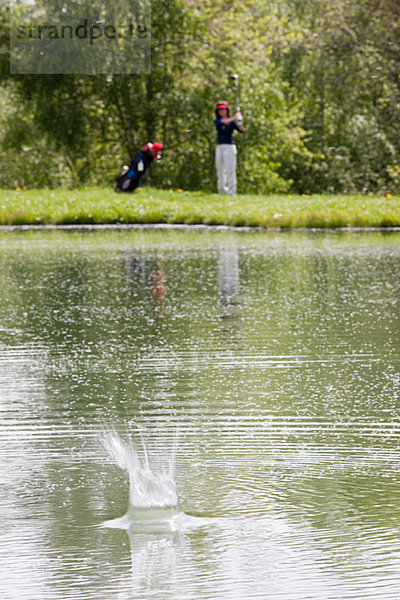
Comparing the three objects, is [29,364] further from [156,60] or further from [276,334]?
[156,60]

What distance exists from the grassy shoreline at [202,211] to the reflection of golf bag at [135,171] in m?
2.21

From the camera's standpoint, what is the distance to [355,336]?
858cm

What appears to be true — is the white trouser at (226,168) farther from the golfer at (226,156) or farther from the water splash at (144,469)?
the water splash at (144,469)

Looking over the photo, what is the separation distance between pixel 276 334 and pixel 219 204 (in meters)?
13.8

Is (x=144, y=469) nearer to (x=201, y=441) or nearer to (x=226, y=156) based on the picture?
(x=201, y=441)

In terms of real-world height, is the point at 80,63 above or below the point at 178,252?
above

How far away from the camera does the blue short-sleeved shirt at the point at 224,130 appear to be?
86.0 feet

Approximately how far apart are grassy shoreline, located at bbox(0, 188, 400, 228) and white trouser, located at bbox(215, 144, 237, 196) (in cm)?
245

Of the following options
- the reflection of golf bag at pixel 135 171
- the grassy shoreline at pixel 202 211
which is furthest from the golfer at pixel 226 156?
the grassy shoreline at pixel 202 211

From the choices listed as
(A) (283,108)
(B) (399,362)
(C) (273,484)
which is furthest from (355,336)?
(A) (283,108)

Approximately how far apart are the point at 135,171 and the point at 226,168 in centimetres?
179

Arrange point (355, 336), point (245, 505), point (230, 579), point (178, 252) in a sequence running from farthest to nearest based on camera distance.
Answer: point (178, 252) → point (355, 336) → point (245, 505) → point (230, 579)

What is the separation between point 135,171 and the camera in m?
26.5

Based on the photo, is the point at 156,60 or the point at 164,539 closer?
the point at 164,539
